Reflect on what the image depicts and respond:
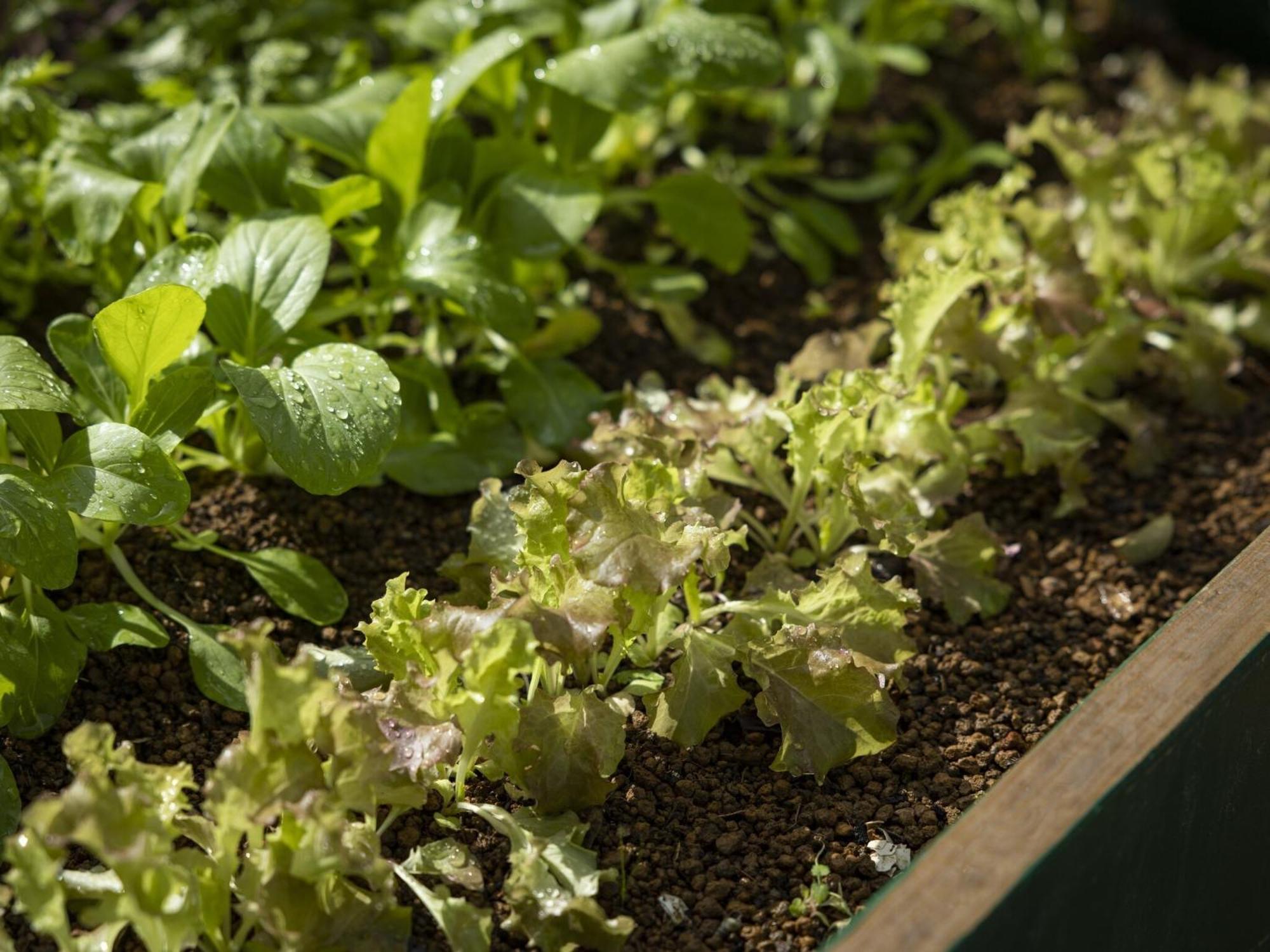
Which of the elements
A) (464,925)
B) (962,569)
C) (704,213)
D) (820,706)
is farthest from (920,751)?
(704,213)

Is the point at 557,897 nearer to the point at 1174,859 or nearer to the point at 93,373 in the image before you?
the point at 1174,859

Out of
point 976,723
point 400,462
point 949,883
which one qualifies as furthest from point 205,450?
point 949,883

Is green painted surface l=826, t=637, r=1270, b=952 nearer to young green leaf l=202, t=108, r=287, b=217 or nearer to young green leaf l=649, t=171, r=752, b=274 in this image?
young green leaf l=649, t=171, r=752, b=274

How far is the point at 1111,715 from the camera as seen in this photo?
135 centimetres

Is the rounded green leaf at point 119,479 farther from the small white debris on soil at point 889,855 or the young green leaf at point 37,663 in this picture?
the small white debris on soil at point 889,855

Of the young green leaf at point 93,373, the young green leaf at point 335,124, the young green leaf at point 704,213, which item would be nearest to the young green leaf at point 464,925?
the young green leaf at point 93,373

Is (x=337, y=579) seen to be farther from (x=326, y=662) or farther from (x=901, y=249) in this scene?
(x=901, y=249)

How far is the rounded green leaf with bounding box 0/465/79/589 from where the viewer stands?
1.38m

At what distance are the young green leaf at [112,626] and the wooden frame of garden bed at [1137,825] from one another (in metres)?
0.88

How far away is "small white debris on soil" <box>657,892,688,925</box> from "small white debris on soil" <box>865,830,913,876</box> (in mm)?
215

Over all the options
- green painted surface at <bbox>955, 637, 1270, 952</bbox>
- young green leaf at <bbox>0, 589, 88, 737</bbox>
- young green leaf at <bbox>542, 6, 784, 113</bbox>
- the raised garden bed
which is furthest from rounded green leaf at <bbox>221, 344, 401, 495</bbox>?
green painted surface at <bbox>955, 637, 1270, 952</bbox>

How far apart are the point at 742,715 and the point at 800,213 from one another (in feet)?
4.24

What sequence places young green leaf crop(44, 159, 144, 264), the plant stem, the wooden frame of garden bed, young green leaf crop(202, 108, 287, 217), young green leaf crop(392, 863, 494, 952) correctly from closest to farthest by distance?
the wooden frame of garden bed < young green leaf crop(392, 863, 494, 952) < the plant stem < young green leaf crop(44, 159, 144, 264) < young green leaf crop(202, 108, 287, 217)

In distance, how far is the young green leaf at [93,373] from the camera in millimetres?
1651
